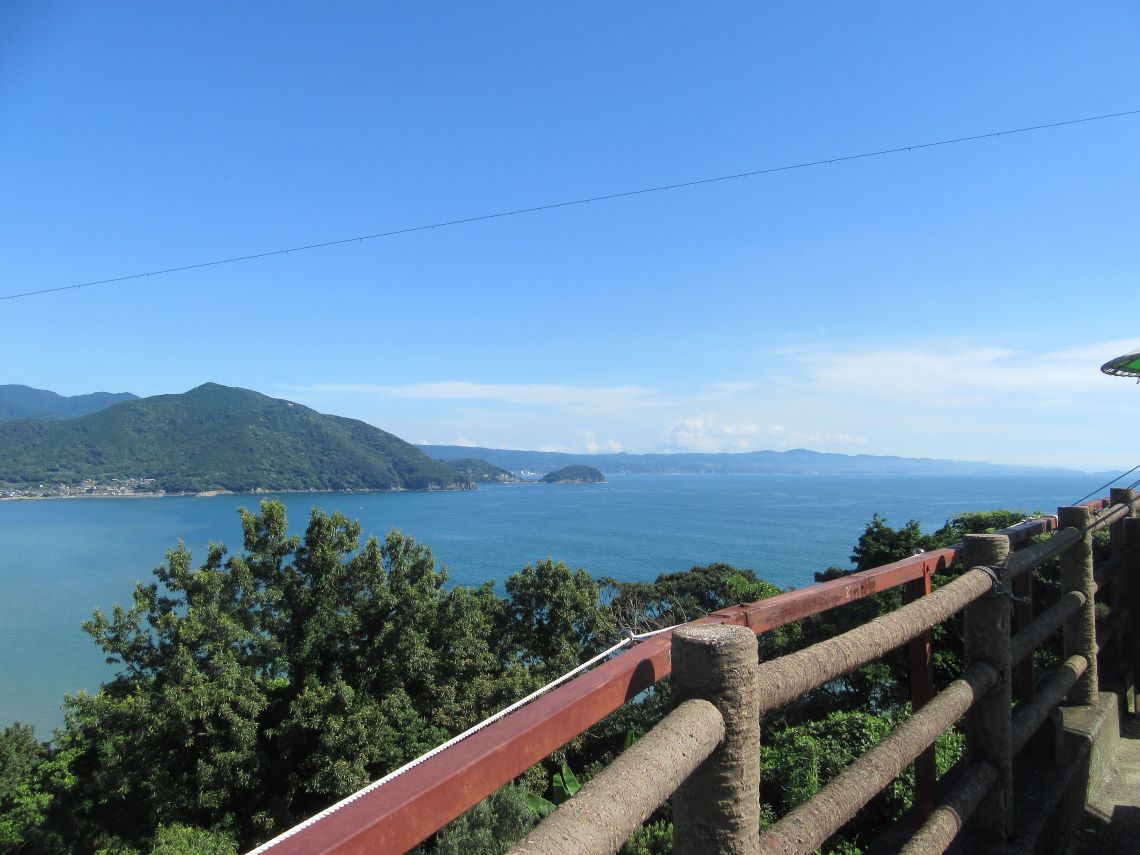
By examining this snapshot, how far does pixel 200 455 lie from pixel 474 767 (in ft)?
537

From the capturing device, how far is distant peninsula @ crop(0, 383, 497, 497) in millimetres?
134375

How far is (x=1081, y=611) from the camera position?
9.15 feet

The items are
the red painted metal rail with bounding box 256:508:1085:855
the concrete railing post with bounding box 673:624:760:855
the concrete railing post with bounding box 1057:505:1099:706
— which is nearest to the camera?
the red painted metal rail with bounding box 256:508:1085:855

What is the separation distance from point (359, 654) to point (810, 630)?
433 inches

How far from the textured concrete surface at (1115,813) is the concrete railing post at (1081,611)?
316mm

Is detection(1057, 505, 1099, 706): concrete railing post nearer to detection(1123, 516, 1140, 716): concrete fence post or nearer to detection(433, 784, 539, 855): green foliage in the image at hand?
detection(1123, 516, 1140, 716): concrete fence post

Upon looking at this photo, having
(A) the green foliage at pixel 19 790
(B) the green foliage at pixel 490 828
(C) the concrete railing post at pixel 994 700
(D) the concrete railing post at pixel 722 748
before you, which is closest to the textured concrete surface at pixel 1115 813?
(C) the concrete railing post at pixel 994 700

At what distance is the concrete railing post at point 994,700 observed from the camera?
6.22 ft

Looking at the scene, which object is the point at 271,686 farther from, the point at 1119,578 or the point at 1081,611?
the point at 1081,611

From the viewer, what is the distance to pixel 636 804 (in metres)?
0.74

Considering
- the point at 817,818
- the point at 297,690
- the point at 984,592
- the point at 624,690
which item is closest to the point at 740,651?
the point at 624,690

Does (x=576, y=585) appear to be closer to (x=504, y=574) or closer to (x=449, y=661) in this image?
(x=449, y=661)

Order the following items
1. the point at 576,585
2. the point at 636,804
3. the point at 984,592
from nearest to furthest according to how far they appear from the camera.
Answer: the point at 636,804 < the point at 984,592 < the point at 576,585

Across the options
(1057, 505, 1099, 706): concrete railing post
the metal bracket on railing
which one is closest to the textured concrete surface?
(1057, 505, 1099, 706): concrete railing post
